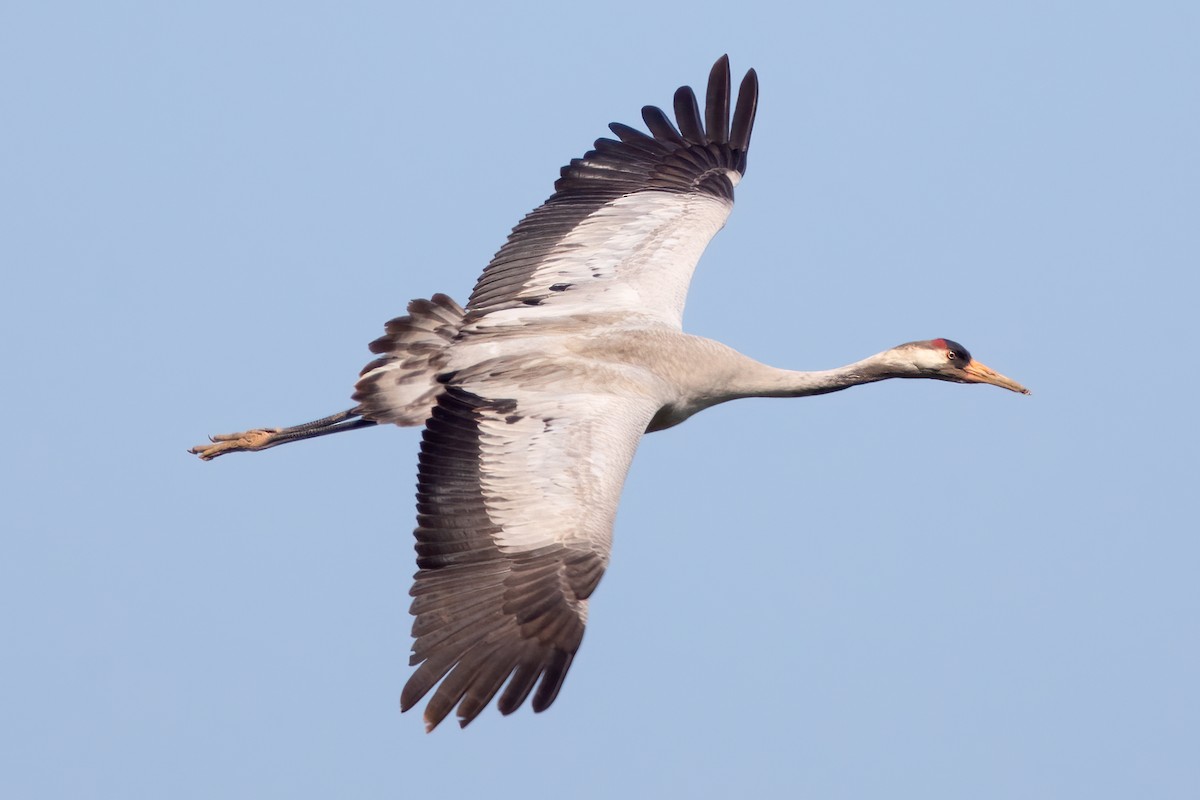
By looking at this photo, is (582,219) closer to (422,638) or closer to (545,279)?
(545,279)

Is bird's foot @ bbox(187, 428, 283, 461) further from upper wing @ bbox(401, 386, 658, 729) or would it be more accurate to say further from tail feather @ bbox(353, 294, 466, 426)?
upper wing @ bbox(401, 386, 658, 729)

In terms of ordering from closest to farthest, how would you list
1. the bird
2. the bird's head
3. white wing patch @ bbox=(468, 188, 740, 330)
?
the bird → the bird's head → white wing patch @ bbox=(468, 188, 740, 330)

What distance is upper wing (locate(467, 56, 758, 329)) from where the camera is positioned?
11.2m

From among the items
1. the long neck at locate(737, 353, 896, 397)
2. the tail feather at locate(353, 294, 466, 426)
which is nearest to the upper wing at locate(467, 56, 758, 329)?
the tail feather at locate(353, 294, 466, 426)

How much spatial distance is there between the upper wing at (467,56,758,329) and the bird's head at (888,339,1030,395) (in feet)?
4.83

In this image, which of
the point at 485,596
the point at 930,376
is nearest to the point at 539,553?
the point at 485,596

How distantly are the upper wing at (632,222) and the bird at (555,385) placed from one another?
1 cm

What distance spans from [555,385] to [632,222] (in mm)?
2442

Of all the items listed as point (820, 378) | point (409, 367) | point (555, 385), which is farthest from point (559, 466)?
point (820, 378)

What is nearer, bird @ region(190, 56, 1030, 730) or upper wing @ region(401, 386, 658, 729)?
upper wing @ region(401, 386, 658, 729)

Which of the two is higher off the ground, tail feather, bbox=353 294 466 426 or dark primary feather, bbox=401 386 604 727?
tail feather, bbox=353 294 466 426

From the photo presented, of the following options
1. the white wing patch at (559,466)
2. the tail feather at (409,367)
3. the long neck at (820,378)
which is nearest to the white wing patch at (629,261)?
the tail feather at (409,367)

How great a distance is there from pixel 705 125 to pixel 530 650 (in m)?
5.73

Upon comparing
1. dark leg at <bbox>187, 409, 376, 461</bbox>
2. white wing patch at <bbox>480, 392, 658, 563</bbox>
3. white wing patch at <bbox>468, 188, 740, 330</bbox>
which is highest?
white wing patch at <bbox>468, 188, 740, 330</bbox>
